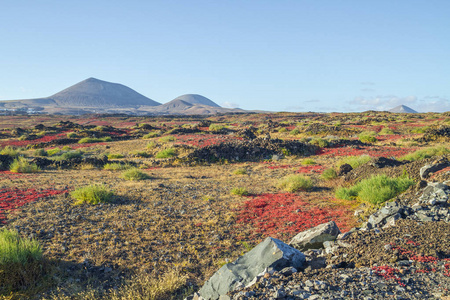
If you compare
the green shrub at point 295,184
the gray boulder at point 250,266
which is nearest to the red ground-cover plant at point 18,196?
the gray boulder at point 250,266

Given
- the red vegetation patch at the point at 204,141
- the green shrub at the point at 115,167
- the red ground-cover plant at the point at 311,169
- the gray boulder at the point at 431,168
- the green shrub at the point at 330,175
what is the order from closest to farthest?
the gray boulder at the point at 431,168 → the green shrub at the point at 330,175 → the red ground-cover plant at the point at 311,169 → the green shrub at the point at 115,167 → the red vegetation patch at the point at 204,141

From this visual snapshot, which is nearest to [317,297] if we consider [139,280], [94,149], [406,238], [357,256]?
[357,256]

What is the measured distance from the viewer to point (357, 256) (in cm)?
463

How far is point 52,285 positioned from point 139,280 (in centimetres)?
162

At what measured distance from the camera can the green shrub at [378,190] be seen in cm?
868

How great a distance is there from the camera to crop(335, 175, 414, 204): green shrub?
868 cm

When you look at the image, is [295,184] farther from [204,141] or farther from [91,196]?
[204,141]

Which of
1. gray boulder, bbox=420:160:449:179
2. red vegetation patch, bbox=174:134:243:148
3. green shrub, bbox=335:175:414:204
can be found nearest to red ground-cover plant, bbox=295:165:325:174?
green shrub, bbox=335:175:414:204

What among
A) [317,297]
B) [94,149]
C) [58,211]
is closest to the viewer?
[317,297]

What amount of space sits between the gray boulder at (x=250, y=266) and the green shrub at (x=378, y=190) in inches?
199

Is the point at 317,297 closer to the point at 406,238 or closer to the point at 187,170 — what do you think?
the point at 406,238

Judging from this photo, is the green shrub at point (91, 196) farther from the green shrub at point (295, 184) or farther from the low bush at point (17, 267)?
the green shrub at point (295, 184)

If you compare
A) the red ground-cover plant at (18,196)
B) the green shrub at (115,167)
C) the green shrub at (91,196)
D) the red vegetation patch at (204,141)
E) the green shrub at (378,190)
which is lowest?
the green shrub at (115,167)

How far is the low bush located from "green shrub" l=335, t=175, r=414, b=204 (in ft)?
29.2
